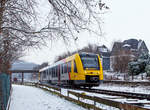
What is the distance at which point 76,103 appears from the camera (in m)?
12.2

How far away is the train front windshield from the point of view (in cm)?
2233

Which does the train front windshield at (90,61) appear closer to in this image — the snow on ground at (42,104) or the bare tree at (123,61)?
the snow on ground at (42,104)

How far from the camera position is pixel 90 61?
74.8 feet

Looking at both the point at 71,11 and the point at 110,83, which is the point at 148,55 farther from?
the point at 71,11

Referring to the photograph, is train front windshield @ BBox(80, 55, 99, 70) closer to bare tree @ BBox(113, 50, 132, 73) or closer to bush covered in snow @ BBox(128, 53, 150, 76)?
bush covered in snow @ BBox(128, 53, 150, 76)

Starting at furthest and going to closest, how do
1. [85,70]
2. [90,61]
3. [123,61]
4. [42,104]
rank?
[123,61]
[90,61]
[85,70]
[42,104]

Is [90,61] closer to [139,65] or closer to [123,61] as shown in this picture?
[139,65]

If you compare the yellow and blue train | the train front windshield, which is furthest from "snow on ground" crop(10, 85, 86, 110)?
the train front windshield

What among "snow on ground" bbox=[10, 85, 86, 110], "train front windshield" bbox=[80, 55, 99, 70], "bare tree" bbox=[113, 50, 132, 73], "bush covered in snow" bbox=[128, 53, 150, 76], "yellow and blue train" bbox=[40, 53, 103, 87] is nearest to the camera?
"snow on ground" bbox=[10, 85, 86, 110]

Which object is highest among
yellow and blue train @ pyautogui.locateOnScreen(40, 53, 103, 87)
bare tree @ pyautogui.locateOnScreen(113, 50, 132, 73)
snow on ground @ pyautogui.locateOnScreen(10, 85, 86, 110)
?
bare tree @ pyautogui.locateOnScreen(113, 50, 132, 73)

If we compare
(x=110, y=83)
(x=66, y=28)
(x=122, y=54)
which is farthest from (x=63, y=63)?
(x=122, y=54)

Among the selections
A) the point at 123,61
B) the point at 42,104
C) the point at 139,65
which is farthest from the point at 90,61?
the point at 123,61

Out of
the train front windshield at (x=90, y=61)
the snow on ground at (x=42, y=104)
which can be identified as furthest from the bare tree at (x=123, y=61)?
the snow on ground at (x=42, y=104)

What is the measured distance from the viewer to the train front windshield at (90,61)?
22.3 m
